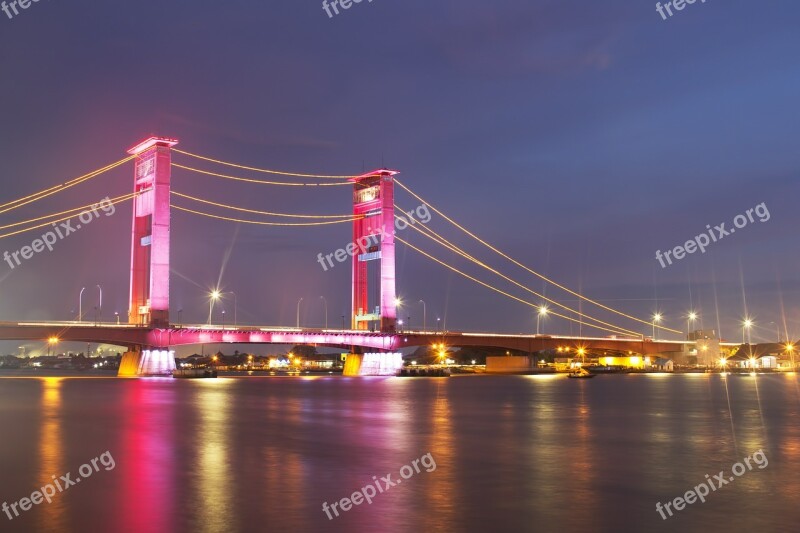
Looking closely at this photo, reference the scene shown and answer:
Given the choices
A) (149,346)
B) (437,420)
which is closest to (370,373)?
(149,346)

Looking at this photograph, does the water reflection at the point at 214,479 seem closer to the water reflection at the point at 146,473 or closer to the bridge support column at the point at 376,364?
the water reflection at the point at 146,473

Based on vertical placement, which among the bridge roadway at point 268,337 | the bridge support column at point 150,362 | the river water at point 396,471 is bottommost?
the river water at point 396,471

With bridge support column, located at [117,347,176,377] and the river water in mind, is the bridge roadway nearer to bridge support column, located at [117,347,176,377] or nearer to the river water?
bridge support column, located at [117,347,176,377]

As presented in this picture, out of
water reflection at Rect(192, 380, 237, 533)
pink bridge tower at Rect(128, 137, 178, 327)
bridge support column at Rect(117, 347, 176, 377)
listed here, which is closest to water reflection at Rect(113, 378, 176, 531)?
water reflection at Rect(192, 380, 237, 533)

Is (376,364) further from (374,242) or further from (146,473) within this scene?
(146,473)

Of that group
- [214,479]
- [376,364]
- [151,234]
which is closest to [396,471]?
[214,479]

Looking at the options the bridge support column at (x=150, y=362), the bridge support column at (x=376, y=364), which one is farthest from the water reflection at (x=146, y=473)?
the bridge support column at (x=376, y=364)
